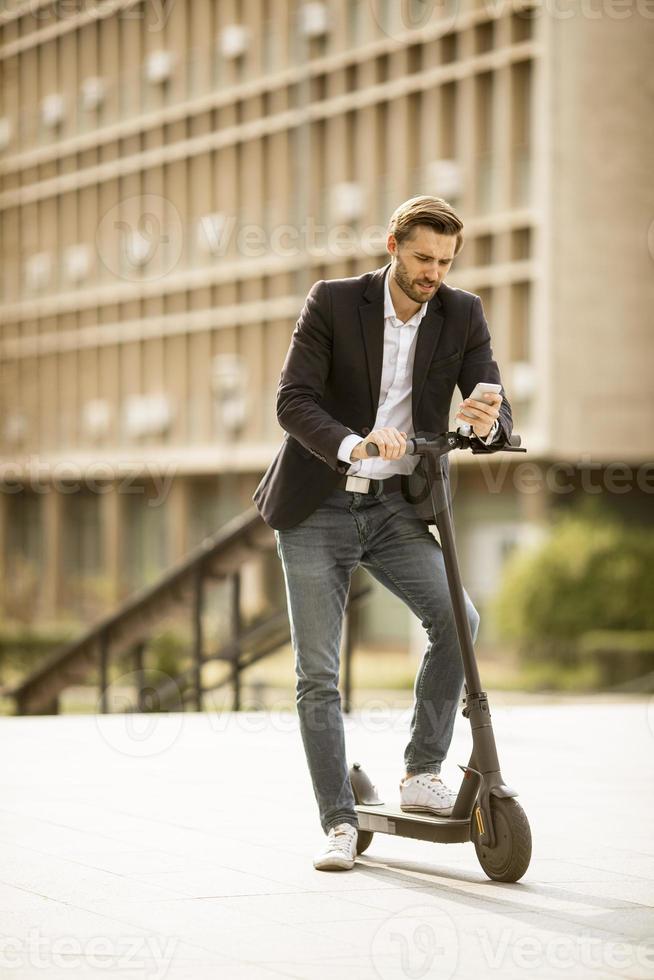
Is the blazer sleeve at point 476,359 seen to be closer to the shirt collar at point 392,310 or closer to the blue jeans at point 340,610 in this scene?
the shirt collar at point 392,310

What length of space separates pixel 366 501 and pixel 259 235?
122 ft

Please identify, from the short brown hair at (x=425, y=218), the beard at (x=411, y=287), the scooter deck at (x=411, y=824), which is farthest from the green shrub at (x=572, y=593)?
the short brown hair at (x=425, y=218)

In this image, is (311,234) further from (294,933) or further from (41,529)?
(294,933)

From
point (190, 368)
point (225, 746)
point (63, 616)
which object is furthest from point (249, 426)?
point (225, 746)

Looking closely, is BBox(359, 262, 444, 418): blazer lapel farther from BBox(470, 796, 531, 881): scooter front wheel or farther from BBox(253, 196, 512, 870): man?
BBox(470, 796, 531, 881): scooter front wheel

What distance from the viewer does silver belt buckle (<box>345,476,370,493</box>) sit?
5371 mm

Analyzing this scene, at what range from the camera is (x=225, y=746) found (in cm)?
909

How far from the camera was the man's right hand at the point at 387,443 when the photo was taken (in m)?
5.05

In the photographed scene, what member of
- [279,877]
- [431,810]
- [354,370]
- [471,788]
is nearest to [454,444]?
[354,370]

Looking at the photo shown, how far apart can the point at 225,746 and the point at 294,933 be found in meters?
4.61

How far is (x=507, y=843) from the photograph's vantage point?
517 cm

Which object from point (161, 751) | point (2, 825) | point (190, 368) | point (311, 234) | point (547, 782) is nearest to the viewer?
point (2, 825)

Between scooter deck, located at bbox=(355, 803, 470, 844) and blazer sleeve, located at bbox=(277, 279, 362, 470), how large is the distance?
110 centimetres

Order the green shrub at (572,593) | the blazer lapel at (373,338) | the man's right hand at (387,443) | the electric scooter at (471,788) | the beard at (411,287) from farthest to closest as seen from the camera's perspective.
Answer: the green shrub at (572,593)
the blazer lapel at (373,338)
the beard at (411,287)
the electric scooter at (471,788)
the man's right hand at (387,443)
